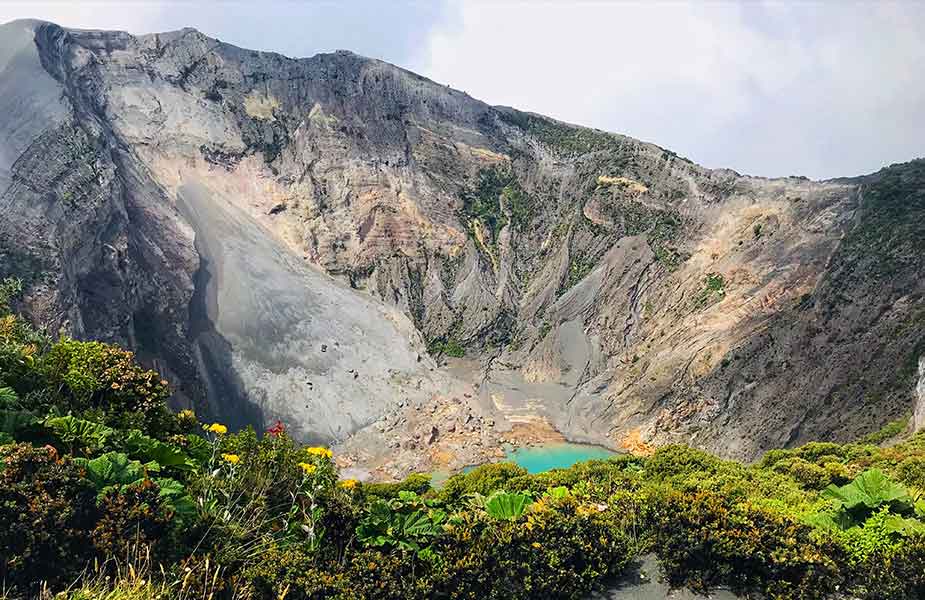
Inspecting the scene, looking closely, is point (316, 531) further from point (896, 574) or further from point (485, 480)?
point (485, 480)

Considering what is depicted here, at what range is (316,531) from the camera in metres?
8.42

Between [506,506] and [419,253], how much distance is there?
2081 inches

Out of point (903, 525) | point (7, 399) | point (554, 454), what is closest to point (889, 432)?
point (554, 454)

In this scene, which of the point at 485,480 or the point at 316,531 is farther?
the point at 485,480

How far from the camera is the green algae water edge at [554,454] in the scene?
135 ft

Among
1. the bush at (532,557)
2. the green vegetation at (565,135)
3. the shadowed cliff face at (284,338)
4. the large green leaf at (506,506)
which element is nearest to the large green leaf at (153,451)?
the bush at (532,557)

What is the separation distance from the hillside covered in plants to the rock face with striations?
1106 inches

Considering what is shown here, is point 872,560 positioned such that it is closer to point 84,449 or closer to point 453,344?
point 84,449

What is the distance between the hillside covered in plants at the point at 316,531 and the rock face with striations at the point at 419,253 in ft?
92.2

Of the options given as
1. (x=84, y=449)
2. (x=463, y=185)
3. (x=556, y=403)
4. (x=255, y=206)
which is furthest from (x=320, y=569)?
(x=463, y=185)

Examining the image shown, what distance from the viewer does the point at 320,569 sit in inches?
301

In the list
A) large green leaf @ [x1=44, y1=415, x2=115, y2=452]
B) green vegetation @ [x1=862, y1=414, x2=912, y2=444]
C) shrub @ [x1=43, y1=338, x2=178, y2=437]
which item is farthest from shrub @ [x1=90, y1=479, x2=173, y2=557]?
green vegetation @ [x1=862, y1=414, x2=912, y2=444]

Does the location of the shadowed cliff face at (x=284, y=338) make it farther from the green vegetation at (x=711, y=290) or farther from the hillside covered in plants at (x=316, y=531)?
the hillside covered in plants at (x=316, y=531)

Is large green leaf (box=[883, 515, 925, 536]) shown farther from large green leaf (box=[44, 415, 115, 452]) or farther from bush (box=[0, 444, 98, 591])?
large green leaf (box=[44, 415, 115, 452])
